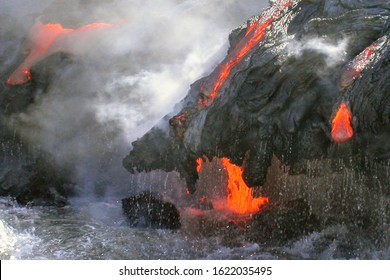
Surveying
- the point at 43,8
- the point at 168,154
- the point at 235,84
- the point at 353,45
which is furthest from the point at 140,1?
the point at 353,45

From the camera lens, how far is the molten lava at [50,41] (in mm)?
16422

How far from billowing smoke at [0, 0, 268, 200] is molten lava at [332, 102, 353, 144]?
5932 mm

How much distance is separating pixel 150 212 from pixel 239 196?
2.39 m

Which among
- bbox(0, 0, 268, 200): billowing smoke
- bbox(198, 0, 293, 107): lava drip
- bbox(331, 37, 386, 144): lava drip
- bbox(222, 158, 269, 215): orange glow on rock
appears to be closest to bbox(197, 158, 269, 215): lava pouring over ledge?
bbox(222, 158, 269, 215): orange glow on rock

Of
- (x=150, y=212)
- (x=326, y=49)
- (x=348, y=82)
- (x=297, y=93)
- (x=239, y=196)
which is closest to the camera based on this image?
(x=348, y=82)

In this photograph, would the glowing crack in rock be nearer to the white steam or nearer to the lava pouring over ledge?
the white steam

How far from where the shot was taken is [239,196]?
41.5ft

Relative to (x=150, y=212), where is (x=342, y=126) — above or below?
above

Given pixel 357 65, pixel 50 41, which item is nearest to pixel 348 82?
pixel 357 65

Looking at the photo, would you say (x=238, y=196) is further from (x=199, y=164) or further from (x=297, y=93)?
(x=297, y=93)

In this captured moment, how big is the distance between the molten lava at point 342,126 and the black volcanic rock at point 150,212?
4.74m

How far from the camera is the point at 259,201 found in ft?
40.5

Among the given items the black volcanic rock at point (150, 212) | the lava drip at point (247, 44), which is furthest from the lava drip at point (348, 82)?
the black volcanic rock at point (150, 212)

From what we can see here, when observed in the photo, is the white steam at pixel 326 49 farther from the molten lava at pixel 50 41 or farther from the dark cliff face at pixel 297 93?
the molten lava at pixel 50 41
